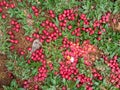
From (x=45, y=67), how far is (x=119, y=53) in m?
1.67

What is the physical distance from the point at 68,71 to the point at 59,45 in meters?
0.60

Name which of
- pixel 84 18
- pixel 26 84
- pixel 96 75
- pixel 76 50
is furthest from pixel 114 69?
pixel 26 84

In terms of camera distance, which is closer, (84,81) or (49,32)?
(84,81)

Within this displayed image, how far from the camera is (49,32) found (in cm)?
810

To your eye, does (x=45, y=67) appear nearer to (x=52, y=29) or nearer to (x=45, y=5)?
(x=52, y=29)

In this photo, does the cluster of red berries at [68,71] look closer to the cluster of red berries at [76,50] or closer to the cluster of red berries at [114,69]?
the cluster of red berries at [76,50]

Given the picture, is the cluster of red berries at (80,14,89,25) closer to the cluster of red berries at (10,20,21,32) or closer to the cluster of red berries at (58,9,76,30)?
the cluster of red berries at (58,9,76,30)

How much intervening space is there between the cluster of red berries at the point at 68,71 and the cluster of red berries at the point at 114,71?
0.78 m

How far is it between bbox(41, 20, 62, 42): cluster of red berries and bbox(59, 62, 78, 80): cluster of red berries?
0.61m

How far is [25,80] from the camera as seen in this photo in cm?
796

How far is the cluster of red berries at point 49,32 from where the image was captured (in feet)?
26.3

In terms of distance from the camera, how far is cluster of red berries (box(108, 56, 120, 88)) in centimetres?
805

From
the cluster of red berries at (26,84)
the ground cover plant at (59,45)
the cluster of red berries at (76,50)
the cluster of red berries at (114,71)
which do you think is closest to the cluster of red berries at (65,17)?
the ground cover plant at (59,45)

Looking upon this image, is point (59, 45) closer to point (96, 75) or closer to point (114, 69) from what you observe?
point (96, 75)
